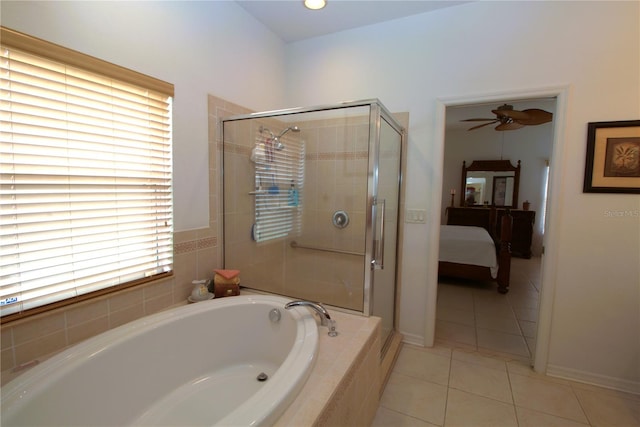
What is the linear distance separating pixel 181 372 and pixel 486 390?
6.22ft

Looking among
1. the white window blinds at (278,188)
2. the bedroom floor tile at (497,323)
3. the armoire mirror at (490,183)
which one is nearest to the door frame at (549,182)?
the bedroom floor tile at (497,323)

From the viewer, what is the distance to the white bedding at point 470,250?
362cm

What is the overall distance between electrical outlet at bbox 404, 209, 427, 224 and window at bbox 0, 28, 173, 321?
1.77 m

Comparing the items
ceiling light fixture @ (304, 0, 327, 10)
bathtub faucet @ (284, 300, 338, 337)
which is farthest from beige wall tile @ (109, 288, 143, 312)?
ceiling light fixture @ (304, 0, 327, 10)

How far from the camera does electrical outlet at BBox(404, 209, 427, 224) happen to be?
2.34 meters

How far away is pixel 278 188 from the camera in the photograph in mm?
2414

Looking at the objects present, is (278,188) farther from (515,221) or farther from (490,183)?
(515,221)

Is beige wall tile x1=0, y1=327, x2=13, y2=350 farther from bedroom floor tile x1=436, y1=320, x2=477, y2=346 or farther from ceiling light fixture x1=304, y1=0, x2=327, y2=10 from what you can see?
bedroom floor tile x1=436, y1=320, x2=477, y2=346

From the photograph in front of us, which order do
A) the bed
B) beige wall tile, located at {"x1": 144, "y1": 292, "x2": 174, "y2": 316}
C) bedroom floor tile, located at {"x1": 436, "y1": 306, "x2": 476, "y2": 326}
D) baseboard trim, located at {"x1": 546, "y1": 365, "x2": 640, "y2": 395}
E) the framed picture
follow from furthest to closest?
the bed < bedroom floor tile, located at {"x1": 436, "y1": 306, "x2": 476, "y2": 326} < baseboard trim, located at {"x1": 546, "y1": 365, "x2": 640, "y2": 395} < the framed picture < beige wall tile, located at {"x1": 144, "y1": 292, "x2": 174, "y2": 316}

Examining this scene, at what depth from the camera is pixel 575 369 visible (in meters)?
2.00

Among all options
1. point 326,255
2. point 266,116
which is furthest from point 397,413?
point 266,116

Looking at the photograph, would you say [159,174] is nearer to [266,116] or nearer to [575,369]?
[266,116]

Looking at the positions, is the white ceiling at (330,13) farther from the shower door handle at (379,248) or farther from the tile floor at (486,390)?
the tile floor at (486,390)

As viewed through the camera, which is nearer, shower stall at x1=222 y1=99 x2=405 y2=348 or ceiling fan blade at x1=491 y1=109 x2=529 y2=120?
shower stall at x1=222 y1=99 x2=405 y2=348
